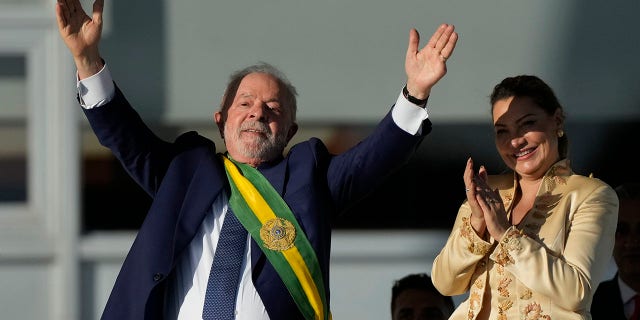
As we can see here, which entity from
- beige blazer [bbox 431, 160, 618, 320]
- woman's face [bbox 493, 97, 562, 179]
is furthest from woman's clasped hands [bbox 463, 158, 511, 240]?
woman's face [bbox 493, 97, 562, 179]

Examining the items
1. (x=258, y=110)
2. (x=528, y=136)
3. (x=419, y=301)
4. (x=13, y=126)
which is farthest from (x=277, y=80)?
(x=13, y=126)

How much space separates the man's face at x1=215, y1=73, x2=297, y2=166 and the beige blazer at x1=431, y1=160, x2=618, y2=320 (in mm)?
585

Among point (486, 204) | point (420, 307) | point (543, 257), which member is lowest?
point (420, 307)

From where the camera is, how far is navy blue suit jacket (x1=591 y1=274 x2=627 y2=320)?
16.2 ft

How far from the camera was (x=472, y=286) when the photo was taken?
4109mm

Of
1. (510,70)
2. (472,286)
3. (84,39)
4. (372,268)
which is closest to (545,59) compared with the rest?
(510,70)

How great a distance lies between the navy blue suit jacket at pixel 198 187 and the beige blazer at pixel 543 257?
0.32 metres

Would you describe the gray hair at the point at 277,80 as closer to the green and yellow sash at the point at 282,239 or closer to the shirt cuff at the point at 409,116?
the green and yellow sash at the point at 282,239

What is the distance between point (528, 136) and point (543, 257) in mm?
386

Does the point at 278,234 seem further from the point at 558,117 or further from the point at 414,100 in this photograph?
the point at 558,117

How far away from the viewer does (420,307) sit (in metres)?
5.05

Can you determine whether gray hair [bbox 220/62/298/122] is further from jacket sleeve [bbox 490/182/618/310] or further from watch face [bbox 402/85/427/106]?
jacket sleeve [bbox 490/182/618/310]

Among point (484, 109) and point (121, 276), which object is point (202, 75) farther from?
point (121, 276)

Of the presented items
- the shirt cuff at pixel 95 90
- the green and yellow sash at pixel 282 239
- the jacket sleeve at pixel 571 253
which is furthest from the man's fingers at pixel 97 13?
the jacket sleeve at pixel 571 253
